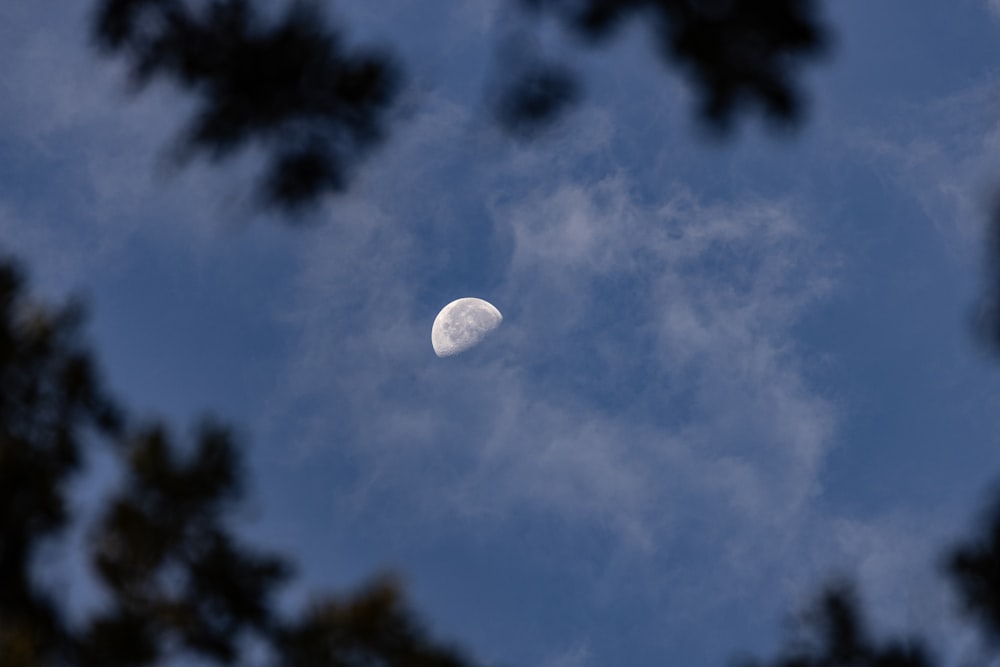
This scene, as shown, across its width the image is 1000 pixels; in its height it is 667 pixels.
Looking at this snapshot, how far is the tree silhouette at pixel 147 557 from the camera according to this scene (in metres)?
9.88

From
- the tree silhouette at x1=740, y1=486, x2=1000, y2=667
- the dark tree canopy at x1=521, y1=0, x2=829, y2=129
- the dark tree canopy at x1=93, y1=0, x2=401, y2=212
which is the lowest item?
the tree silhouette at x1=740, y1=486, x2=1000, y2=667

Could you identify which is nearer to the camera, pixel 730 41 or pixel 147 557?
pixel 730 41

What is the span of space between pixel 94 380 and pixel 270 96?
4.71 meters

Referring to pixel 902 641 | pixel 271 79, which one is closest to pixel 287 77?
pixel 271 79

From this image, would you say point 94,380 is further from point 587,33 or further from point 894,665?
point 894,665

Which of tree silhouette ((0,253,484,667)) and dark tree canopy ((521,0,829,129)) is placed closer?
dark tree canopy ((521,0,829,129))

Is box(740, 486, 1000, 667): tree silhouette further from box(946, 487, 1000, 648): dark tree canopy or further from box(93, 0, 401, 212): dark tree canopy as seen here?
box(93, 0, 401, 212): dark tree canopy

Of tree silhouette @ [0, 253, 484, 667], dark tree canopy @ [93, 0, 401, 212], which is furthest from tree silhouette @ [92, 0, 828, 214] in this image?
tree silhouette @ [0, 253, 484, 667]

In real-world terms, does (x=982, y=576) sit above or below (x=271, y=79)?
below

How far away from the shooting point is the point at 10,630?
851 centimetres

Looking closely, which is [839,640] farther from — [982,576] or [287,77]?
[287,77]

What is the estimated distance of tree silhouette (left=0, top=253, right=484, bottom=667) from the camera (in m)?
9.88

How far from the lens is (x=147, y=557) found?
34.4 feet

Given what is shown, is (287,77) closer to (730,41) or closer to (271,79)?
(271,79)
